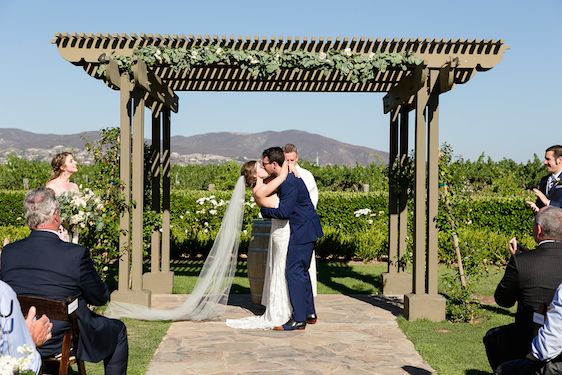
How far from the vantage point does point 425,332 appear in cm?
686

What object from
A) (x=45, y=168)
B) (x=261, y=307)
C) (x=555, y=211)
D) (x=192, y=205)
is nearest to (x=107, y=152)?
(x=261, y=307)

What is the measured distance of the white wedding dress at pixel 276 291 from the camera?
7.10 metres

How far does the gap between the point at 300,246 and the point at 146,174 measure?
2.85 m

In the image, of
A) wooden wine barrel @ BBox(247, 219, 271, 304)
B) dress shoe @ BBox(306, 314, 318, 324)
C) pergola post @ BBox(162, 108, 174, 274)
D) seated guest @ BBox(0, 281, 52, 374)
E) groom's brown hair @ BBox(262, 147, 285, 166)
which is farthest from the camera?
pergola post @ BBox(162, 108, 174, 274)

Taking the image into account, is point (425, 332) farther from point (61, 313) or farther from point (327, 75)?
point (61, 313)

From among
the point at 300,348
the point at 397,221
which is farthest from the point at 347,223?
the point at 300,348

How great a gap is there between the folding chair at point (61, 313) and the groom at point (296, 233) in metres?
3.28

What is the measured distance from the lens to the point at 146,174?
9.15 m

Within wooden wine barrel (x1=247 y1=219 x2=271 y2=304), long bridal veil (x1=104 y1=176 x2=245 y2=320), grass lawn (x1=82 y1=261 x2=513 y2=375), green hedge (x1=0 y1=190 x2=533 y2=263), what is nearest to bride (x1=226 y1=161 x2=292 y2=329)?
wooden wine barrel (x1=247 y1=219 x2=271 y2=304)

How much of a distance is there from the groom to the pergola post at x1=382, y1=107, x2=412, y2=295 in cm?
216

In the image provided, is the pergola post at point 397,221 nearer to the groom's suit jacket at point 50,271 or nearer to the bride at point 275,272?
the bride at point 275,272

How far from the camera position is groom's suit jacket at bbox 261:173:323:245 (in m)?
7.09

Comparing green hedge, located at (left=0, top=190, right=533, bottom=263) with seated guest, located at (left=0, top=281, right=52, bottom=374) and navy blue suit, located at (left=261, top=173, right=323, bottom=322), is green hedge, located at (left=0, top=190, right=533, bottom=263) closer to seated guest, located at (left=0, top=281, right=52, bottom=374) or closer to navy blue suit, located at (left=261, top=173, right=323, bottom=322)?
navy blue suit, located at (left=261, top=173, right=323, bottom=322)

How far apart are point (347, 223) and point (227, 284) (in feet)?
23.0
